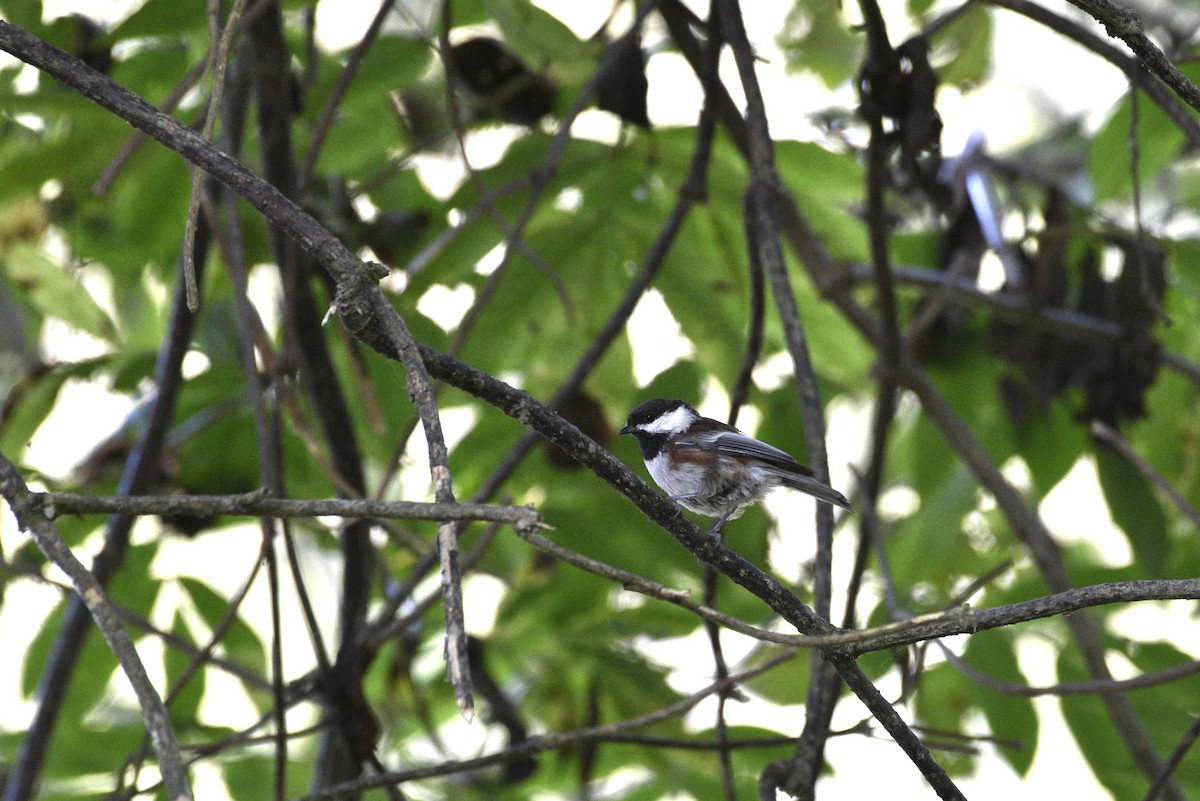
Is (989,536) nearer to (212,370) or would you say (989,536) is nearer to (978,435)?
(978,435)

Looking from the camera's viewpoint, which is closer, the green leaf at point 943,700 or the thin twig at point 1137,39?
the thin twig at point 1137,39

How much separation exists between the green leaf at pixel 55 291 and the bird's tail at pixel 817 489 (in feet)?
6.84

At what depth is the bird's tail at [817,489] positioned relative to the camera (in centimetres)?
275

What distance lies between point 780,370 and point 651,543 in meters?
1.27

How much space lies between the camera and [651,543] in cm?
329

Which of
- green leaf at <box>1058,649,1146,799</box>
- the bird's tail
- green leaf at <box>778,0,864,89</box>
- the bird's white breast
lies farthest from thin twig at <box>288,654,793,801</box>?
green leaf at <box>778,0,864,89</box>

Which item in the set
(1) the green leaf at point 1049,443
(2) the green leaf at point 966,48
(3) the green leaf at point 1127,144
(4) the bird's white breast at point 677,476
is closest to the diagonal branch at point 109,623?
(4) the bird's white breast at point 677,476

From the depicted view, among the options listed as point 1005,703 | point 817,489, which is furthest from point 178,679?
point 1005,703

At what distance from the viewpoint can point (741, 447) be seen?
10.7 feet

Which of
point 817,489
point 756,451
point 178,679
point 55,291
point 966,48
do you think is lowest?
point 178,679

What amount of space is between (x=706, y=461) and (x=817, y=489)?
0.46 metres

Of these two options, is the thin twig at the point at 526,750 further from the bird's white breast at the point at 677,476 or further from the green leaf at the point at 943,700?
the green leaf at the point at 943,700

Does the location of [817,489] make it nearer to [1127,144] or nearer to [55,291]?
[1127,144]

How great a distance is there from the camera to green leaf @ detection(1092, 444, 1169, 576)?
133 inches
